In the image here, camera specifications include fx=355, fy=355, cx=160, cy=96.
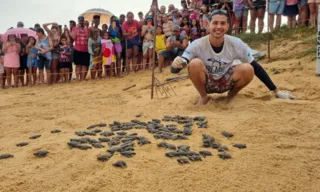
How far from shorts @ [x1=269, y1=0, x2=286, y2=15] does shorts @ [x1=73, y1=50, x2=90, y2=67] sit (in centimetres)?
452

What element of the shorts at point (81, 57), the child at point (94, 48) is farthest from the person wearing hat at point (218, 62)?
the shorts at point (81, 57)

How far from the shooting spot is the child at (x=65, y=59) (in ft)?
28.7

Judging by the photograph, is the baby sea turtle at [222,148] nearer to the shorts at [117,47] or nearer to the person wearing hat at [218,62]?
the person wearing hat at [218,62]

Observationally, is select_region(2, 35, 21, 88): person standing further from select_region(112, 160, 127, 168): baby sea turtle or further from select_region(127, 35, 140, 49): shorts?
select_region(112, 160, 127, 168): baby sea turtle

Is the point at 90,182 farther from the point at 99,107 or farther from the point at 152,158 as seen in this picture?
the point at 99,107

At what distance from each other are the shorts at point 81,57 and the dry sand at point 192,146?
3.37 m

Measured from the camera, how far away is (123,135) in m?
3.31

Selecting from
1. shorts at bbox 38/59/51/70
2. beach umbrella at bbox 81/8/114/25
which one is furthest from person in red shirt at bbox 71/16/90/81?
beach umbrella at bbox 81/8/114/25

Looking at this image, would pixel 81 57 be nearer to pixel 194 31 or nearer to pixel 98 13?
pixel 194 31

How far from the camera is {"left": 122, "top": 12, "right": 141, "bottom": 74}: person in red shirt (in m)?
8.98

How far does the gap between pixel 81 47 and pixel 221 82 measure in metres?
5.15

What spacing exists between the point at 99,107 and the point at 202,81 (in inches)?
63.6

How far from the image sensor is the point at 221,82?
4.48m

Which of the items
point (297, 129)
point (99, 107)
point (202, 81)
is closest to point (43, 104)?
point (99, 107)
